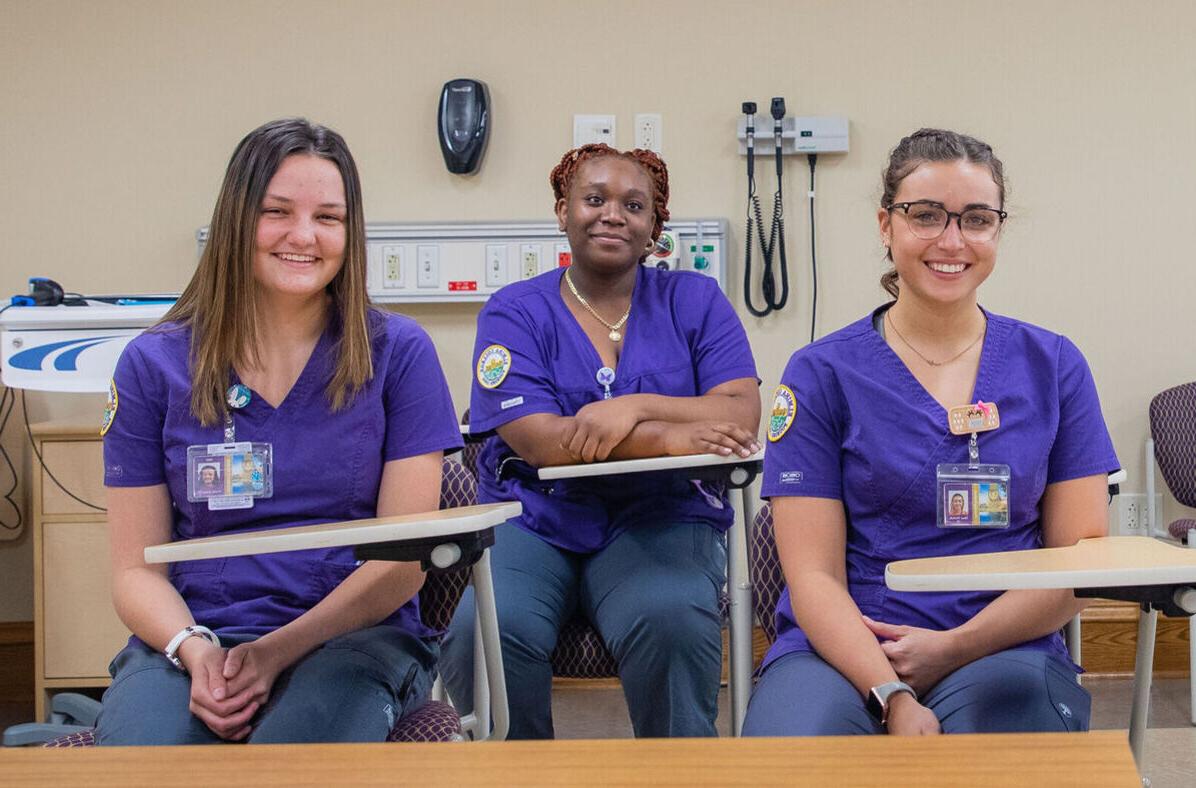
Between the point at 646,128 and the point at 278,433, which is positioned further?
the point at 646,128

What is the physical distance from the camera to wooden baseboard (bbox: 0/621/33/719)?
390 centimetres

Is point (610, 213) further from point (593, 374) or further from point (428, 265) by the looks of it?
point (428, 265)

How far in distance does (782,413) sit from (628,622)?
480 millimetres

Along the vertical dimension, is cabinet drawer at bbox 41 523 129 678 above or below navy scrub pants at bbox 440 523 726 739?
below

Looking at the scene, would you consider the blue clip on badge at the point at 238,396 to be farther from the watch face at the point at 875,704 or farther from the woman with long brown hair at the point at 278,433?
the watch face at the point at 875,704

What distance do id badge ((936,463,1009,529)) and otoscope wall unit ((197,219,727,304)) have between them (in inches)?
87.0

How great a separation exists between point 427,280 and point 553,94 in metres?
0.71

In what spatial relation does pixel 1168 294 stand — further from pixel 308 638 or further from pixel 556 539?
pixel 308 638

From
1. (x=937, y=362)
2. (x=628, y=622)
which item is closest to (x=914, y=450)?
(x=937, y=362)

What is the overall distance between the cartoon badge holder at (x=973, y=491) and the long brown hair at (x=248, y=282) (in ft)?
2.78

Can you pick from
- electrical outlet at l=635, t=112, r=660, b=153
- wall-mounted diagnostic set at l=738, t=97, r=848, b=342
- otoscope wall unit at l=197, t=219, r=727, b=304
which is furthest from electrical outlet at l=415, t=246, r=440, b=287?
wall-mounted diagnostic set at l=738, t=97, r=848, b=342

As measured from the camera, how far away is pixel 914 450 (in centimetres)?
178

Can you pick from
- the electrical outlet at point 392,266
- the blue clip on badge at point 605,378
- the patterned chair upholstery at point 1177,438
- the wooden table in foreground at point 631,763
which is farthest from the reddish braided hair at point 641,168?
the patterned chair upholstery at point 1177,438

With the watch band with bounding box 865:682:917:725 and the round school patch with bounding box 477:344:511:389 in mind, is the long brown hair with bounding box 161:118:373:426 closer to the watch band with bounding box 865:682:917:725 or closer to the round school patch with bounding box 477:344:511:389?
the round school patch with bounding box 477:344:511:389
